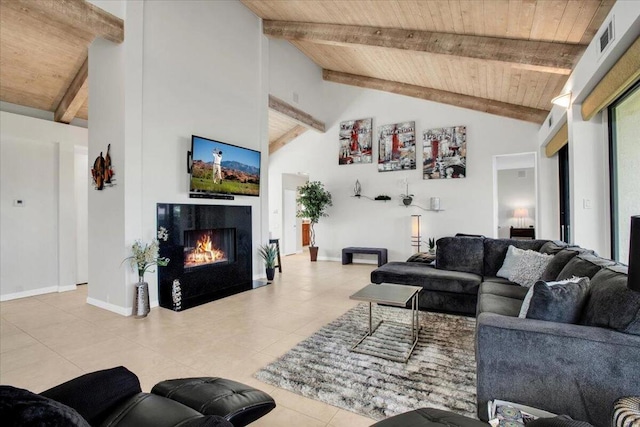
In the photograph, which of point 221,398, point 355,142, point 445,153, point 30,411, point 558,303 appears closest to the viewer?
point 30,411

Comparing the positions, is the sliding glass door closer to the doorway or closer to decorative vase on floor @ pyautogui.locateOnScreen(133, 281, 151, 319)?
decorative vase on floor @ pyautogui.locateOnScreen(133, 281, 151, 319)

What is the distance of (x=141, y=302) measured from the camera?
3.79 metres

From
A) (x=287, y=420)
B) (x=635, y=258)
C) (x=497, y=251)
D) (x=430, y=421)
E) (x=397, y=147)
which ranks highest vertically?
(x=397, y=147)

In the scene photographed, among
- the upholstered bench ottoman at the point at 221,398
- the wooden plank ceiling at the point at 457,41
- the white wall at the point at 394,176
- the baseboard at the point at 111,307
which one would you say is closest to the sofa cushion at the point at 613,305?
the upholstered bench ottoman at the point at 221,398

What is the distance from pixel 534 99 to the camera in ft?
18.4

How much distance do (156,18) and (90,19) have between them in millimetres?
889

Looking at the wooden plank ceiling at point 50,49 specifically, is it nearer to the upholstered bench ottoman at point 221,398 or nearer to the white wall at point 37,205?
the white wall at point 37,205

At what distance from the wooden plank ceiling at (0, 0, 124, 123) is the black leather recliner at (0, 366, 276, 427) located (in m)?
3.85

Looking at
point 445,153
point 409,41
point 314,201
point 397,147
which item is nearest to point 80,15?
point 409,41

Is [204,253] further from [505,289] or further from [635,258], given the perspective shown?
[635,258]

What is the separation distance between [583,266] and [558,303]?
0.78 m

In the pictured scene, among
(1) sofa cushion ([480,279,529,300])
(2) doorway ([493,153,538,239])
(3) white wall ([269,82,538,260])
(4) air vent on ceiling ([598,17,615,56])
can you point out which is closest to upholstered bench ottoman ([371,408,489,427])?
(1) sofa cushion ([480,279,529,300])

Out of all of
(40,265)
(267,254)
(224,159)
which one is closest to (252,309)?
(267,254)

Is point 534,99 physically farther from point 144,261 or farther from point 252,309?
point 144,261
